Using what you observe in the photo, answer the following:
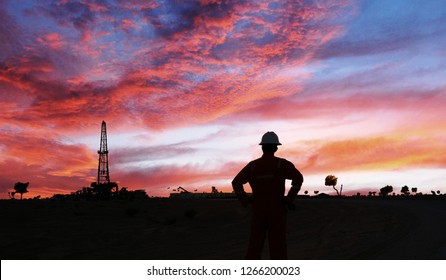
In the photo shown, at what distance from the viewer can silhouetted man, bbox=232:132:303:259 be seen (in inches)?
339

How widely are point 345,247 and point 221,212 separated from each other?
16232 millimetres

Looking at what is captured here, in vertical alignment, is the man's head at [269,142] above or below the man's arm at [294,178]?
above

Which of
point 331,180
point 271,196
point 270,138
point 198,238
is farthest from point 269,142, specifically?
point 331,180

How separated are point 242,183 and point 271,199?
0.69m

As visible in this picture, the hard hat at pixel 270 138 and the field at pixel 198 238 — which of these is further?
the field at pixel 198 238

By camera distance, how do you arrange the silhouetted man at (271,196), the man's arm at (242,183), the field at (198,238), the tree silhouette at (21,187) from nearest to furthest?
the silhouetted man at (271,196) → the man's arm at (242,183) → the field at (198,238) → the tree silhouette at (21,187)

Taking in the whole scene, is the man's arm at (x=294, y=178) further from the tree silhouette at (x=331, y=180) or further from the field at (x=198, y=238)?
the tree silhouette at (x=331, y=180)

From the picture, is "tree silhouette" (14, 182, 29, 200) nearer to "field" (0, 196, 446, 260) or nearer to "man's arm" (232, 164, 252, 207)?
"field" (0, 196, 446, 260)

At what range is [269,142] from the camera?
342 inches

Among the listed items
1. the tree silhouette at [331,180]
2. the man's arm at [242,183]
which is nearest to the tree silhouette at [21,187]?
the tree silhouette at [331,180]

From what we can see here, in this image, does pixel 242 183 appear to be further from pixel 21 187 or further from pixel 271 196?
pixel 21 187

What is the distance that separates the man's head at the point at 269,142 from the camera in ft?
28.6

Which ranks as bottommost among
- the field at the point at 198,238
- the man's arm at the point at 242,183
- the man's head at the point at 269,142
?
the field at the point at 198,238

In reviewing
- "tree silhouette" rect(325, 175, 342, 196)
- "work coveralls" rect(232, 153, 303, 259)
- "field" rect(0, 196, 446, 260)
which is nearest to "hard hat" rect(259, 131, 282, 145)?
"work coveralls" rect(232, 153, 303, 259)
